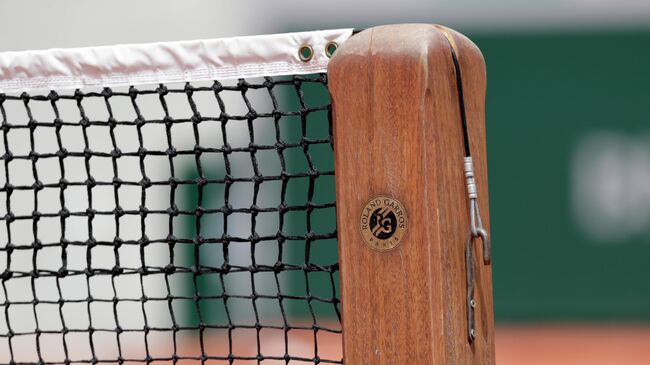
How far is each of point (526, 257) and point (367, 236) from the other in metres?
6.40

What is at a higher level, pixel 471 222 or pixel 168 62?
pixel 168 62

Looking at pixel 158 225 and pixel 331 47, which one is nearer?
pixel 331 47

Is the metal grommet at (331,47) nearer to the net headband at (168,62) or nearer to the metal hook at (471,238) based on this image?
the net headband at (168,62)

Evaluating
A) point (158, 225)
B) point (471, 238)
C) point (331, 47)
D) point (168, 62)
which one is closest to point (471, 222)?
point (471, 238)

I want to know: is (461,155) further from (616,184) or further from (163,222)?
(616,184)

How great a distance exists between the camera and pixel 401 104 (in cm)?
85

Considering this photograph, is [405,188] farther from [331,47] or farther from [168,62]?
[168,62]

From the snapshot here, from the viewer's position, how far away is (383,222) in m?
0.87

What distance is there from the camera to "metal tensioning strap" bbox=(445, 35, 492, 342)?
0.89 metres

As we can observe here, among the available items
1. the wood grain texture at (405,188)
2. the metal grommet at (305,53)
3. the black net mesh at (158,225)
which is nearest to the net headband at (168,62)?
the metal grommet at (305,53)

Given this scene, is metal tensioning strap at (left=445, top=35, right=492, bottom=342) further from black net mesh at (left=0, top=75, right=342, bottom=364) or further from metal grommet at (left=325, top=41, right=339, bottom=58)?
black net mesh at (left=0, top=75, right=342, bottom=364)

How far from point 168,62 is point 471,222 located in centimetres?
40

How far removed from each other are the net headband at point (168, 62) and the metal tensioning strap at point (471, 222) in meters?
Result: 0.19

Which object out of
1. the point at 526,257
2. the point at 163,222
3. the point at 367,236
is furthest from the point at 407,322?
the point at 526,257
